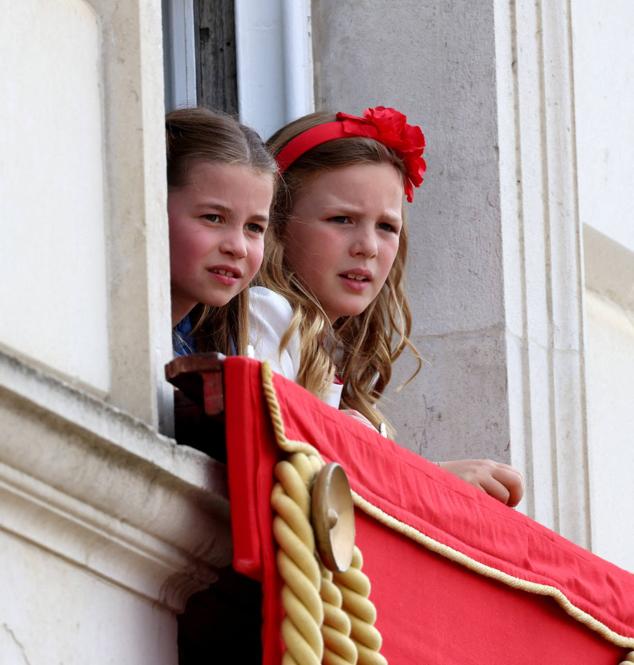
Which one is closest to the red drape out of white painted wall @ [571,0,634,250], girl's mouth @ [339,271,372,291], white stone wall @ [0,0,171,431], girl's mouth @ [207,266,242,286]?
white stone wall @ [0,0,171,431]

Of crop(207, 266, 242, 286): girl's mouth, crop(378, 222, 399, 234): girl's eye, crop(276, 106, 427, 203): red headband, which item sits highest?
crop(276, 106, 427, 203): red headband

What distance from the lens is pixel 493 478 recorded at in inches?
115

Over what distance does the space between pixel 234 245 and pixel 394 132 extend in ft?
2.18

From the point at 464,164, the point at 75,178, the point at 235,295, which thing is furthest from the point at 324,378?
the point at 75,178

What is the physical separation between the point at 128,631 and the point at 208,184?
36.4 inches

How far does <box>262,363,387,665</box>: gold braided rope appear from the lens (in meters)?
2.03

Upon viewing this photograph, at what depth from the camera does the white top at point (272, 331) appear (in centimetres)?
303

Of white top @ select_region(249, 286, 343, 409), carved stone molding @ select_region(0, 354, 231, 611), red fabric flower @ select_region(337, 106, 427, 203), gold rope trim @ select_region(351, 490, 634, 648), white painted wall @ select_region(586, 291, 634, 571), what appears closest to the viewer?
carved stone molding @ select_region(0, 354, 231, 611)

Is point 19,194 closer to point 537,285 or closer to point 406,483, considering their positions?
point 406,483

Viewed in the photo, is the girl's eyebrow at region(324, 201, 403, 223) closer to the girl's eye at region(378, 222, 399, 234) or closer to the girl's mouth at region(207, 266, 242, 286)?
the girl's eye at region(378, 222, 399, 234)

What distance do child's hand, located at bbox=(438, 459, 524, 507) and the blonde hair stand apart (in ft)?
1.16

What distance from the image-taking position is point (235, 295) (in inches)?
115

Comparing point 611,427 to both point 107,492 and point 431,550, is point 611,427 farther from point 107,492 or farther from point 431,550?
point 107,492

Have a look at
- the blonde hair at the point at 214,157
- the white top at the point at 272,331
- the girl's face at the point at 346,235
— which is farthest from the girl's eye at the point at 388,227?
the blonde hair at the point at 214,157
